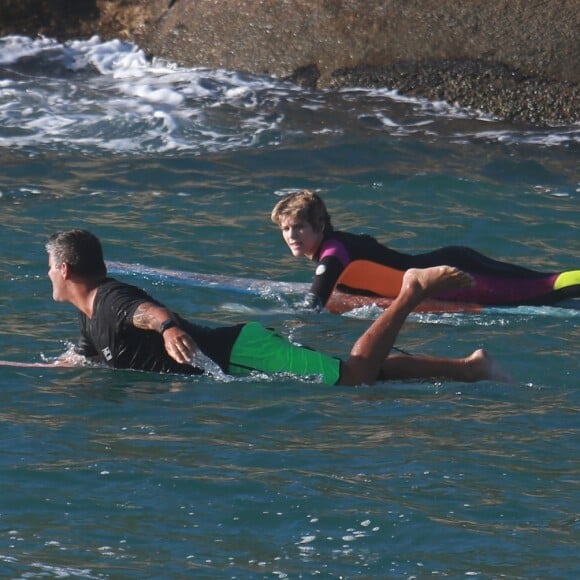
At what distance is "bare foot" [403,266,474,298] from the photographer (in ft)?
25.6

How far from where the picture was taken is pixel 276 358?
782 centimetres

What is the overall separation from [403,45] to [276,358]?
9546 millimetres

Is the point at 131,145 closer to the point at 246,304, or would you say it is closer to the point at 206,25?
the point at 206,25

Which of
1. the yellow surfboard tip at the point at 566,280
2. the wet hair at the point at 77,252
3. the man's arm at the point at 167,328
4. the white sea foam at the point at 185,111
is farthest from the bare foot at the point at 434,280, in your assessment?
the white sea foam at the point at 185,111

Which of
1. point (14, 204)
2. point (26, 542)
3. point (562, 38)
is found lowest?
point (26, 542)

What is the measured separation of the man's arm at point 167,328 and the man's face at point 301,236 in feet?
8.20

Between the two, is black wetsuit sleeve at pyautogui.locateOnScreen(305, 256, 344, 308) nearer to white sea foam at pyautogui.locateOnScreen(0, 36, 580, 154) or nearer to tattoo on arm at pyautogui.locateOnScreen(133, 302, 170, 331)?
tattoo on arm at pyautogui.locateOnScreen(133, 302, 170, 331)

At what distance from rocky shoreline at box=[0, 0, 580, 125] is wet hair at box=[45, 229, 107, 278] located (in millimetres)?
9127

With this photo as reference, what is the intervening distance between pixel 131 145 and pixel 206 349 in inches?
300

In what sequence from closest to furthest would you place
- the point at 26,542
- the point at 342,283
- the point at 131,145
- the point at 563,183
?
the point at 26,542
the point at 342,283
the point at 563,183
the point at 131,145

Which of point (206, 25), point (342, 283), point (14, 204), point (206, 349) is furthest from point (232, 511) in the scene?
point (206, 25)

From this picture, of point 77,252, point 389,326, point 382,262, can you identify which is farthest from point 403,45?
point 77,252

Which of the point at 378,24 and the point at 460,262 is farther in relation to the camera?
the point at 378,24

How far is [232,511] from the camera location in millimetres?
6078
